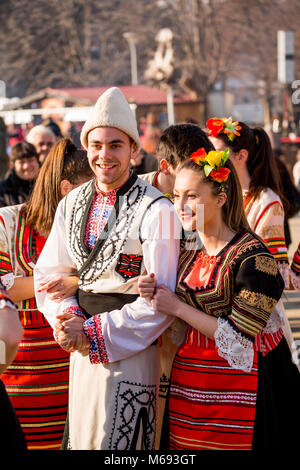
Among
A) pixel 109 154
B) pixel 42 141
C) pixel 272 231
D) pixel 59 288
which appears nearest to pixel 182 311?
pixel 59 288

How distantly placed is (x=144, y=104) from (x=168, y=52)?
1947 mm

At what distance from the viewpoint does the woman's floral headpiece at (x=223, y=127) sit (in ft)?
12.3

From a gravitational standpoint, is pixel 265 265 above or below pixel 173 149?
below

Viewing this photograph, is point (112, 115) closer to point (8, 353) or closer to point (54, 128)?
point (8, 353)

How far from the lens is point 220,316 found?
108 inches

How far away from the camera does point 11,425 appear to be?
2.24m

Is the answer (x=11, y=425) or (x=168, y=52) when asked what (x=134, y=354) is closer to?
(x=11, y=425)

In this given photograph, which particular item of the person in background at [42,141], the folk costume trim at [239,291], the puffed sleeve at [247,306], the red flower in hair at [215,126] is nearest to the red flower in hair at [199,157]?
the folk costume trim at [239,291]

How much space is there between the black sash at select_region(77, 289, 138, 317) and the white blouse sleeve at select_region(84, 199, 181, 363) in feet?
0.16

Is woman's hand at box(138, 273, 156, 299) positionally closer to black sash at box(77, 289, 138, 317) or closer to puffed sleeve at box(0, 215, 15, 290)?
black sash at box(77, 289, 138, 317)

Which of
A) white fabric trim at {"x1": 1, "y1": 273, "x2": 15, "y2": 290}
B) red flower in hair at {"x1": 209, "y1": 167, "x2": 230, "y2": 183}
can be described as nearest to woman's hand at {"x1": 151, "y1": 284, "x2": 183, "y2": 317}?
red flower in hair at {"x1": 209, "y1": 167, "x2": 230, "y2": 183}

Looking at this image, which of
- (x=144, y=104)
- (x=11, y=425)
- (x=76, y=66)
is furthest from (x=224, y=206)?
(x=76, y=66)

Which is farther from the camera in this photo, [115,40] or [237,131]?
[115,40]

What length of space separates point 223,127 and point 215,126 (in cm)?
9
